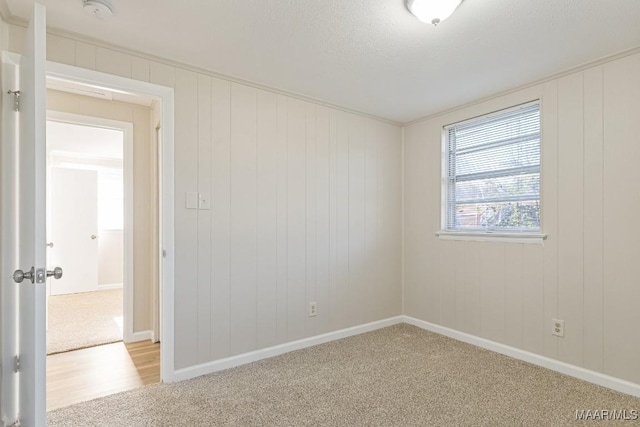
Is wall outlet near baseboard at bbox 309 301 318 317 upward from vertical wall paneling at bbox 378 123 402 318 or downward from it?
downward

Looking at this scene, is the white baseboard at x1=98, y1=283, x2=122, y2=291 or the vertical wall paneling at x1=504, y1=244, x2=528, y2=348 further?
the white baseboard at x1=98, y1=283, x2=122, y2=291

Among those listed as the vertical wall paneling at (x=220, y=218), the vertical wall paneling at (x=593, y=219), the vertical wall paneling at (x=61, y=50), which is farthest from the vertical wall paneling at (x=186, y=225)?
the vertical wall paneling at (x=593, y=219)

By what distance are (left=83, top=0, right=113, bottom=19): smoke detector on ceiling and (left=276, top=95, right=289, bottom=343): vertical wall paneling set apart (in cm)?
143

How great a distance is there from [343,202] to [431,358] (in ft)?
5.36

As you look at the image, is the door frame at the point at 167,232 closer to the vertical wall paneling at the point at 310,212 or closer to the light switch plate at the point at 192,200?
the light switch plate at the point at 192,200

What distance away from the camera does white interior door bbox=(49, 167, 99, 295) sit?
571cm

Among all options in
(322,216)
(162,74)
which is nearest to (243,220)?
(322,216)

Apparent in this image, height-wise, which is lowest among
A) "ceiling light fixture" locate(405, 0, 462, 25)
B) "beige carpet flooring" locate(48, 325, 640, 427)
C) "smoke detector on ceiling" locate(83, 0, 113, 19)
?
"beige carpet flooring" locate(48, 325, 640, 427)

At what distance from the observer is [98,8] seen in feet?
5.98

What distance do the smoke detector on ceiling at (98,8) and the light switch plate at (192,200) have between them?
119 cm

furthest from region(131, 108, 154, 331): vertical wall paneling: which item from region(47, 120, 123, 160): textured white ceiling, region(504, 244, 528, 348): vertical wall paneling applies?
region(504, 244, 528, 348): vertical wall paneling

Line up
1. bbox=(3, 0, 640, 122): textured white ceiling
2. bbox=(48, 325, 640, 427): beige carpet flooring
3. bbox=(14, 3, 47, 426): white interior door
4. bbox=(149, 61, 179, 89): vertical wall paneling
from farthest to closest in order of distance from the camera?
bbox=(149, 61, 179, 89): vertical wall paneling < bbox=(48, 325, 640, 427): beige carpet flooring < bbox=(3, 0, 640, 122): textured white ceiling < bbox=(14, 3, 47, 426): white interior door

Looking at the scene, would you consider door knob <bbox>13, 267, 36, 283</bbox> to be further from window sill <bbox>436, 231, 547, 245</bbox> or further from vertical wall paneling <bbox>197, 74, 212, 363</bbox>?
window sill <bbox>436, 231, 547, 245</bbox>

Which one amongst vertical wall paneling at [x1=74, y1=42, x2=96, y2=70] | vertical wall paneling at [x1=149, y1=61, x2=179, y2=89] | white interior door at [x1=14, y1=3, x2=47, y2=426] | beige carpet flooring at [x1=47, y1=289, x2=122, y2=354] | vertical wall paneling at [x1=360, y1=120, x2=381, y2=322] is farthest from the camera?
vertical wall paneling at [x1=360, y1=120, x2=381, y2=322]
